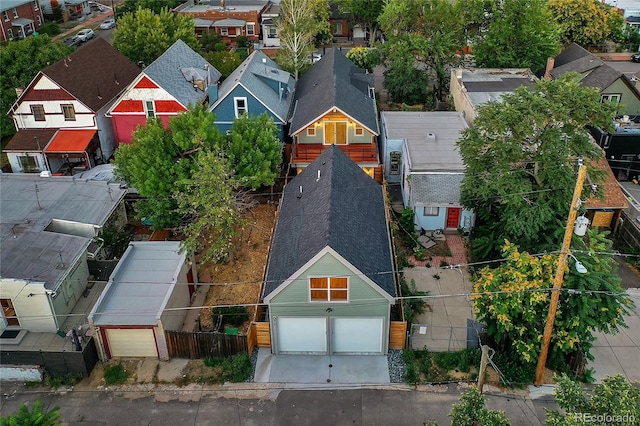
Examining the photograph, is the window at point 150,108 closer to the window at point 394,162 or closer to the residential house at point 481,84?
the window at point 394,162

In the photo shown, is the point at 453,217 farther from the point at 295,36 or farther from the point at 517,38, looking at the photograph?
the point at 295,36

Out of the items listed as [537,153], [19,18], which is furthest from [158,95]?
[19,18]

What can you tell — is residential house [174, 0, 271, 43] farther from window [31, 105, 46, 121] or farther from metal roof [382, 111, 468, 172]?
metal roof [382, 111, 468, 172]

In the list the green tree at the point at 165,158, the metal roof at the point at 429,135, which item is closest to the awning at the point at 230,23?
the metal roof at the point at 429,135

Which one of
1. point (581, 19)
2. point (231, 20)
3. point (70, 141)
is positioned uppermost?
point (231, 20)

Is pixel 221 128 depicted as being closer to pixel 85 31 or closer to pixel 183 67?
pixel 183 67

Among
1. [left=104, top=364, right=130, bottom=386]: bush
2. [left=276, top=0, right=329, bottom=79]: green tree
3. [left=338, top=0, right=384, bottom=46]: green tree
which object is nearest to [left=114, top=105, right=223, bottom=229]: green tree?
[left=104, top=364, right=130, bottom=386]: bush

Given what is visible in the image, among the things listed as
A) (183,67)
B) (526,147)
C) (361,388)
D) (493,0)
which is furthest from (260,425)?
(493,0)
